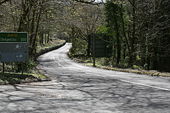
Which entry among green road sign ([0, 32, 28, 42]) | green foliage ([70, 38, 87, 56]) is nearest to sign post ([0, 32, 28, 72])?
green road sign ([0, 32, 28, 42])

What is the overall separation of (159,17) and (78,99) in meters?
25.7

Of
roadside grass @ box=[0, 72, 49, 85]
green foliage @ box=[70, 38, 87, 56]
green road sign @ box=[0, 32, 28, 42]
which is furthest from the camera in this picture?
green foliage @ box=[70, 38, 87, 56]

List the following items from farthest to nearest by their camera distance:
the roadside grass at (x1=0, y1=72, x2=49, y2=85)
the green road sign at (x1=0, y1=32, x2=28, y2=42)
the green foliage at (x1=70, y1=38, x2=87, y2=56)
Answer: the green foliage at (x1=70, y1=38, x2=87, y2=56) < the green road sign at (x1=0, y1=32, x2=28, y2=42) < the roadside grass at (x1=0, y1=72, x2=49, y2=85)

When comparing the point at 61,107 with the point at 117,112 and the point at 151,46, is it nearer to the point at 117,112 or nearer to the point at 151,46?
the point at 117,112

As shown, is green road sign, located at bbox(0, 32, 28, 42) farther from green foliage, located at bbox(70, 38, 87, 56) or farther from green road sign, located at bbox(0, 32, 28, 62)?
green foliage, located at bbox(70, 38, 87, 56)

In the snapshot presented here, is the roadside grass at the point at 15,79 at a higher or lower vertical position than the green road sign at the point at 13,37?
lower

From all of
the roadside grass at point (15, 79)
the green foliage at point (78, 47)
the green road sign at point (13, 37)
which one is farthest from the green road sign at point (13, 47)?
the green foliage at point (78, 47)

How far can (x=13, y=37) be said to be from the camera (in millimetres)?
15883

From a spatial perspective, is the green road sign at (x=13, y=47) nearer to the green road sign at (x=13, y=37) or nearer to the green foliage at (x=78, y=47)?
the green road sign at (x=13, y=37)

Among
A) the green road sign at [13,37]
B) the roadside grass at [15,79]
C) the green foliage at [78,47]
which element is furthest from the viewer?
the green foliage at [78,47]

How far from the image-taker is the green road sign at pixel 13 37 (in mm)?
15768

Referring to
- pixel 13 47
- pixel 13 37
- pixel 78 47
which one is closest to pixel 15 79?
pixel 13 47

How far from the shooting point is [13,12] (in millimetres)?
25922

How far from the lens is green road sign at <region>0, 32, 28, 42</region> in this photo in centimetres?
1577
